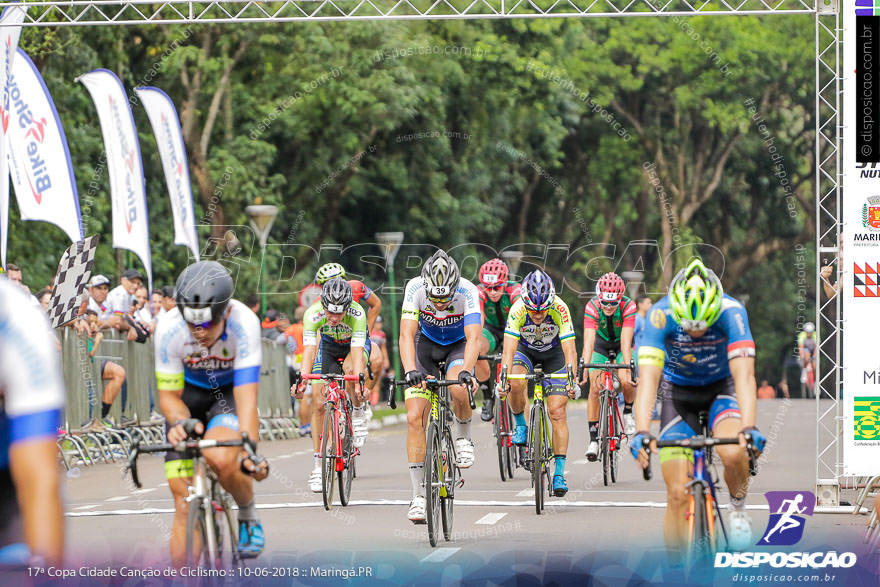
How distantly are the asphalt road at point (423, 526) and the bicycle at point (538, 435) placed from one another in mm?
283

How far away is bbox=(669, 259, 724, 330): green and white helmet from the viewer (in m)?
7.84

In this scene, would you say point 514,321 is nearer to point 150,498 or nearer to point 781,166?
point 150,498

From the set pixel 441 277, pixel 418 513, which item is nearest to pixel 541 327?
pixel 441 277

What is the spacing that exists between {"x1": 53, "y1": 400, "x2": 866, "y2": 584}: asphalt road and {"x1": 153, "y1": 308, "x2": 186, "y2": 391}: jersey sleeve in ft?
6.11

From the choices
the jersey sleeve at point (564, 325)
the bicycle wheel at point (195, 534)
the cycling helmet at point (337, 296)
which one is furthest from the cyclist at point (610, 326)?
the bicycle wheel at point (195, 534)

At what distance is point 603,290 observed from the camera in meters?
16.5

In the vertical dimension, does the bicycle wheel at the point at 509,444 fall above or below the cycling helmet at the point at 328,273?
below

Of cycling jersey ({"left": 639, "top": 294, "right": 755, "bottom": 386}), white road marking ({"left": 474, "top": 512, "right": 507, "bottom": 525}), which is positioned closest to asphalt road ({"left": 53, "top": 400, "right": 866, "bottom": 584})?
white road marking ({"left": 474, "top": 512, "right": 507, "bottom": 525})

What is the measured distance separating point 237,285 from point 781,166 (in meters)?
20.0

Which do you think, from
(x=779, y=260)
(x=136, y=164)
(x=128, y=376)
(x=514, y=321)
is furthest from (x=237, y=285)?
(x=779, y=260)

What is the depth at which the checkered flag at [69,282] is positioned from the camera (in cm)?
1614

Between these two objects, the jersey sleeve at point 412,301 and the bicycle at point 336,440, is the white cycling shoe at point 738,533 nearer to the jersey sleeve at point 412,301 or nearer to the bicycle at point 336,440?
the jersey sleeve at point 412,301

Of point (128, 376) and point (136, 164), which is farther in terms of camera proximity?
point (136, 164)

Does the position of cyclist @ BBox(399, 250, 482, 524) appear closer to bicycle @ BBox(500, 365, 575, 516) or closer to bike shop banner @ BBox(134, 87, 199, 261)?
bicycle @ BBox(500, 365, 575, 516)
